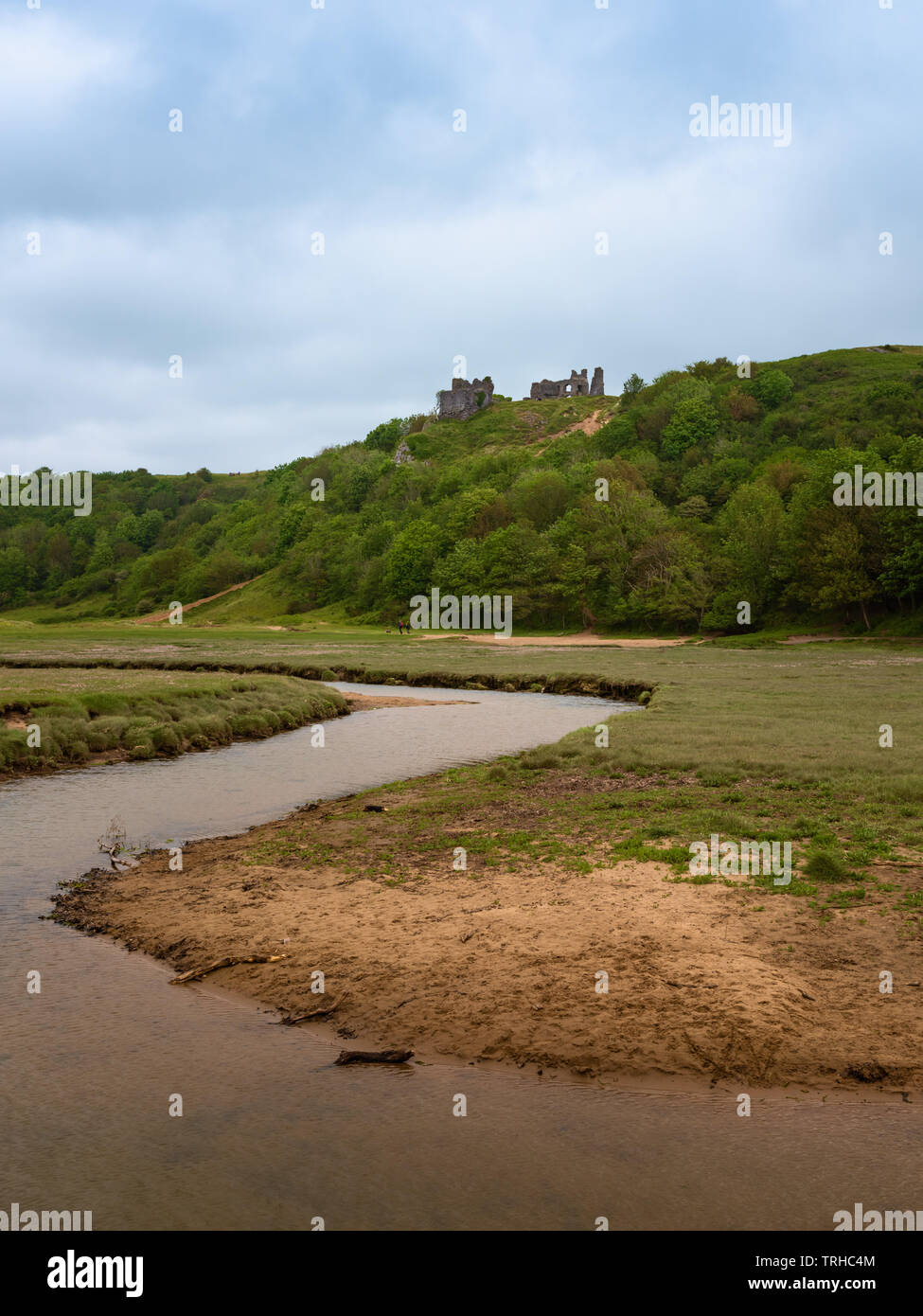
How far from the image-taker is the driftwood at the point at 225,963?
1030cm

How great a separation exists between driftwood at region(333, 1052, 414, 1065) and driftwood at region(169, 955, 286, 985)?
2.46m

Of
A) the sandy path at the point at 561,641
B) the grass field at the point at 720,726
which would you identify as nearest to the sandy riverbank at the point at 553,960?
the grass field at the point at 720,726

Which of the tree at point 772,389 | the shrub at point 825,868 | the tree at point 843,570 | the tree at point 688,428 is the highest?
the tree at point 772,389

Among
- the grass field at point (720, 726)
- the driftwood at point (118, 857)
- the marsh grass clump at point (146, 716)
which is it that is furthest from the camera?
the marsh grass clump at point (146, 716)

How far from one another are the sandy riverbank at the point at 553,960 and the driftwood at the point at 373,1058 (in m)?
0.25

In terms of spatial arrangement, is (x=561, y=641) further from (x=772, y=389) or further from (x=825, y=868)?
(x=772, y=389)

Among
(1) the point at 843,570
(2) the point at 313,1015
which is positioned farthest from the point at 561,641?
(2) the point at 313,1015

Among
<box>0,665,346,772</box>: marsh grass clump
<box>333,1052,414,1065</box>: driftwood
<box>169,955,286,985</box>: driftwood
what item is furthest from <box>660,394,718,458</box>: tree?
<box>333,1052,414,1065</box>: driftwood

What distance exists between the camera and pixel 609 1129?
7.17m

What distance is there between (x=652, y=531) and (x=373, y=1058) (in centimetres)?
10707

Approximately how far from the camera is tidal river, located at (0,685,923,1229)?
6.28 m

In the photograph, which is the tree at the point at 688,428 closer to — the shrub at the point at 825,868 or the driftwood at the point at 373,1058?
the shrub at the point at 825,868
